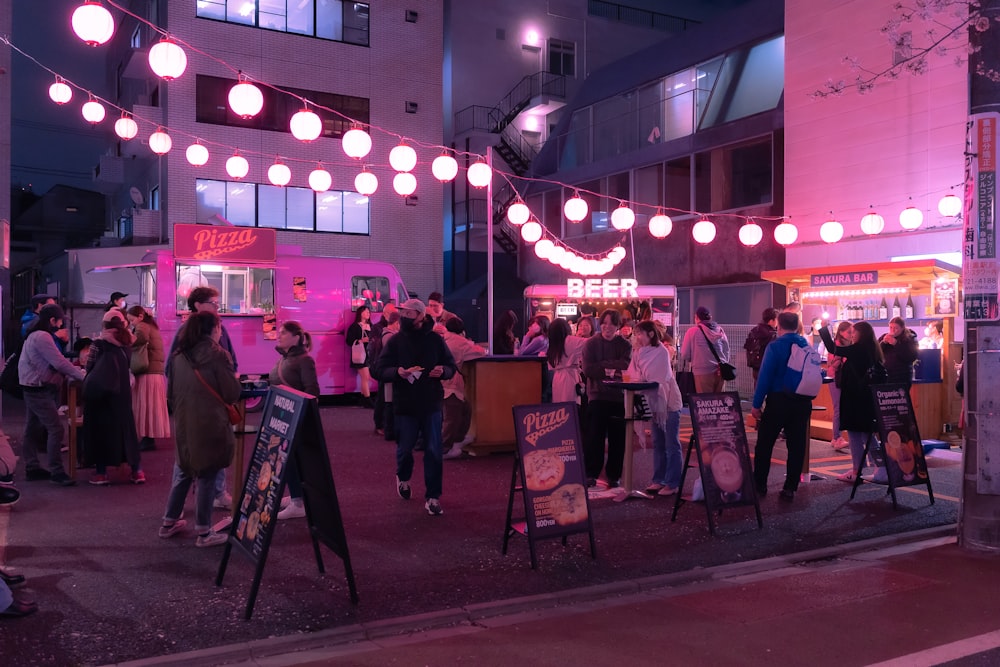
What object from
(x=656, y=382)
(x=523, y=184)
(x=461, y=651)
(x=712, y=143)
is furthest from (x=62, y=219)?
(x=461, y=651)

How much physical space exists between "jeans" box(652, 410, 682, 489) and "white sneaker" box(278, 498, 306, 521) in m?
3.58

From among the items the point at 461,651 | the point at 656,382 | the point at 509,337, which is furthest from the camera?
the point at 509,337

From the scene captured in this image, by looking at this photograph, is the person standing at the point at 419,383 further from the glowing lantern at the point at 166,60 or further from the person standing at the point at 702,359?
the person standing at the point at 702,359

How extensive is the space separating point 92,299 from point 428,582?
2081cm

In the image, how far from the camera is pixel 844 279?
15.1 metres

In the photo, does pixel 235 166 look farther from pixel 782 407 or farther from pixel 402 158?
pixel 782 407

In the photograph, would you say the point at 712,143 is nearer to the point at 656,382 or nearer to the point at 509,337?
the point at 509,337

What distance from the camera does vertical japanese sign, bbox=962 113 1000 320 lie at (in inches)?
269

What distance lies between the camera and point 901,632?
5.11 meters

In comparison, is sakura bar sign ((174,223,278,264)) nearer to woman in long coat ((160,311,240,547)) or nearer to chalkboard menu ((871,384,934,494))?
woman in long coat ((160,311,240,547))

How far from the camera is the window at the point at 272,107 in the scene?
2481 centimetres

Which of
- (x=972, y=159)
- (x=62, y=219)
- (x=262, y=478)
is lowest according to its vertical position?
(x=262, y=478)

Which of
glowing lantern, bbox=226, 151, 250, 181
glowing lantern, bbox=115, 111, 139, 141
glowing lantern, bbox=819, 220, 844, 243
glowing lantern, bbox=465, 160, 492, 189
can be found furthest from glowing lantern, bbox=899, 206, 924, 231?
glowing lantern, bbox=115, 111, 139, 141

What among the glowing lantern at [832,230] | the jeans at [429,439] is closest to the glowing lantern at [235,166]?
the jeans at [429,439]
